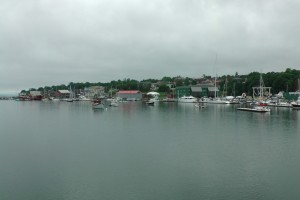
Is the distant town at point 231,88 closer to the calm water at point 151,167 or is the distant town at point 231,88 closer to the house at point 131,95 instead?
the house at point 131,95

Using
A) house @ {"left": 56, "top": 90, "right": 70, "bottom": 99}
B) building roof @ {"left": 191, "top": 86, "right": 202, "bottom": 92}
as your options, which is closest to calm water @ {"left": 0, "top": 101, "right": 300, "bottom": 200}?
building roof @ {"left": 191, "top": 86, "right": 202, "bottom": 92}

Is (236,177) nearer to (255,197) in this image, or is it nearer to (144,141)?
(255,197)

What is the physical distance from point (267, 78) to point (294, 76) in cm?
666

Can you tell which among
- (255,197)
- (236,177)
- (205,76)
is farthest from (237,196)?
(205,76)

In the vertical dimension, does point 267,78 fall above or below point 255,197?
above

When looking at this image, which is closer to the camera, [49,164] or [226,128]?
[49,164]

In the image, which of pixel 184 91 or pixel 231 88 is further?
pixel 184 91

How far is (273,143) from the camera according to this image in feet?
75.2

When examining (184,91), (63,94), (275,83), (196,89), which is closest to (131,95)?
(184,91)

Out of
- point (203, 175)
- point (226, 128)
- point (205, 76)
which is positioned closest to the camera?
point (203, 175)

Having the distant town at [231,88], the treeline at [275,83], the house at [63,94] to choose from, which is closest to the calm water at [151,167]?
the distant town at [231,88]

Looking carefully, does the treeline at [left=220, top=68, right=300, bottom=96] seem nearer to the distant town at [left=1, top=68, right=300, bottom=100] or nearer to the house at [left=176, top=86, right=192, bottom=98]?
the distant town at [left=1, top=68, right=300, bottom=100]

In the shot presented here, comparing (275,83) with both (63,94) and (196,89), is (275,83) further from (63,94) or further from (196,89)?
(63,94)

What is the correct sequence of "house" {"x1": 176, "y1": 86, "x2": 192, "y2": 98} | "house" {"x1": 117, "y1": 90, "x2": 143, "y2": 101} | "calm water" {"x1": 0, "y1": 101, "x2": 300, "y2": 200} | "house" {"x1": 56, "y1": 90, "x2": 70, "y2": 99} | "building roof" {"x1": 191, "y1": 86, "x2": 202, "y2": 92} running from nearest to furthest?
"calm water" {"x1": 0, "y1": 101, "x2": 300, "y2": 200}
"building roof" {"x1": 191, "y1": 86, "x2": 202, "y2": 92}
"house" {"x1": 176, "y1": 86, "x2": 192, "y2": 98}
"house" {"x1": 117, "y1": 90, "x2": 143, "y2": 101}
"house" {"x1": 56, "y1": 90, "x2": 70, "y2": 99}
